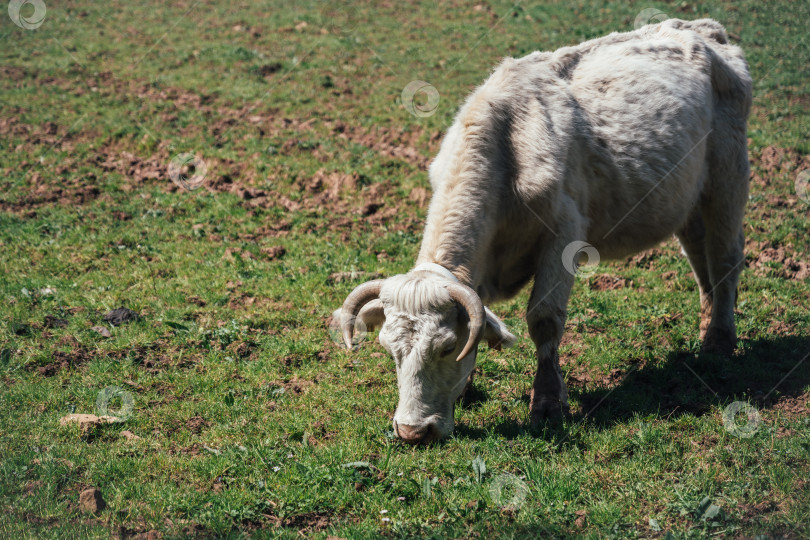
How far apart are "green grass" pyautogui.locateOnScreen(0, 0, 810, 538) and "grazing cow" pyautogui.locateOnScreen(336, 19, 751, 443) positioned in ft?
2.11

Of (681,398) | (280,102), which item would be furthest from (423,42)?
(681,398)

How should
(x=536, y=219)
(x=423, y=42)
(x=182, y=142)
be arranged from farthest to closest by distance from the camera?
(x=423, y=42)
(x=182, y=142)
(x=536, y=219)

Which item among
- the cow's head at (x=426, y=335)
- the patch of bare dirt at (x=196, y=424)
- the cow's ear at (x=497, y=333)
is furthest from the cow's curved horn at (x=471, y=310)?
the patch of bare dirt at (x=196, y=424)

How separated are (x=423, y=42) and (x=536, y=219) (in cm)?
1328

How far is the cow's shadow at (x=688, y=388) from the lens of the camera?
6.06 meters

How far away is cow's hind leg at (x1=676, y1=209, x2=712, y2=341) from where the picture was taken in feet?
26.3

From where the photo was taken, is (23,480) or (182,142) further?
(182,142)

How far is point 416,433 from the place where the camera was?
5422 mm

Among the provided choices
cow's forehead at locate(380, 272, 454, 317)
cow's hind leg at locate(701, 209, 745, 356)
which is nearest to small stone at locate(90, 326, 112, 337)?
cow's forehead at locate(380, 272, 454, 317)

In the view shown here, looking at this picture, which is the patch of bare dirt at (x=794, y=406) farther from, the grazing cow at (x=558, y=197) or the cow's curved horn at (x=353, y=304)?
the cow's curved horn at (x=353, y=304)

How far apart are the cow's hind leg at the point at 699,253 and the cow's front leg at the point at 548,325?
8.47 ft

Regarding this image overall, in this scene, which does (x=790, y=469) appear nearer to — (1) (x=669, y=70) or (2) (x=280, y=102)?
(1) (x=669, y=70)

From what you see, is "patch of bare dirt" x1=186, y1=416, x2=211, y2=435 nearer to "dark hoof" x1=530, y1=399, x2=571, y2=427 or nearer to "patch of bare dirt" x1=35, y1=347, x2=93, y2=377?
"patch of bare dirt" x1=35, y1=347, x2=93, y2=377

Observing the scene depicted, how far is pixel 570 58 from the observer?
727 cm
